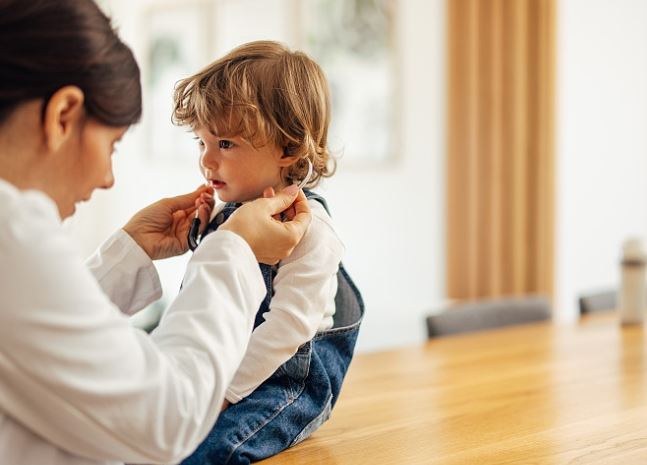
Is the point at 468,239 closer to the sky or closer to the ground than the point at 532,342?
closer to the ground

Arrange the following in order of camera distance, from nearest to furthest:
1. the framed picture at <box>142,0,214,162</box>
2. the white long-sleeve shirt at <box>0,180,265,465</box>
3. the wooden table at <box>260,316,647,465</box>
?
the white long-sleeve shirt at <box>0,180,265,465</box> → the wooden table at <box>260,316,647,465</box> → the framed picture at <box>142,0,214,162</box>

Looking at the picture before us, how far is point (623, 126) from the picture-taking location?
4.25 m

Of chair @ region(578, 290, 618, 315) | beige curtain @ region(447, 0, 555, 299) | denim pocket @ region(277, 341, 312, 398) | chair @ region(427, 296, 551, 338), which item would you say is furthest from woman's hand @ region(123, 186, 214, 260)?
beige curtain @ region(447, 0, 555, 299)

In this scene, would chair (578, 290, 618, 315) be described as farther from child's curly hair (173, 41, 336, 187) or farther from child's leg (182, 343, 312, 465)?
child's leg (182, 343, 312, 465)

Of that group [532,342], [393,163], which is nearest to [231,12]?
[393,163]

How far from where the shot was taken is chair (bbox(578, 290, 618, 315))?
297 centimetres

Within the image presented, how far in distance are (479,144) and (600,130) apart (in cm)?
58

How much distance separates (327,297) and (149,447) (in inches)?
16.3

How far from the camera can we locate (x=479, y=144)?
425 centimetres

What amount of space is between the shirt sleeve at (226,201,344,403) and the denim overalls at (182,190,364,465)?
0.10ft

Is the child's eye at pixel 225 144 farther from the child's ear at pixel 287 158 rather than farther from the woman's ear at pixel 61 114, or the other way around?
the woman's ear at pixel 61 114

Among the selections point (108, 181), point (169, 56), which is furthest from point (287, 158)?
point (169, 56)

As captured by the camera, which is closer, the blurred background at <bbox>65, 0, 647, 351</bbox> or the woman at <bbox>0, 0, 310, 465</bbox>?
the woman at <bbox>0, 0, 310, 465</bbox>

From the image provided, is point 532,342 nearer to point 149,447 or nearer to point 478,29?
point 149,447
